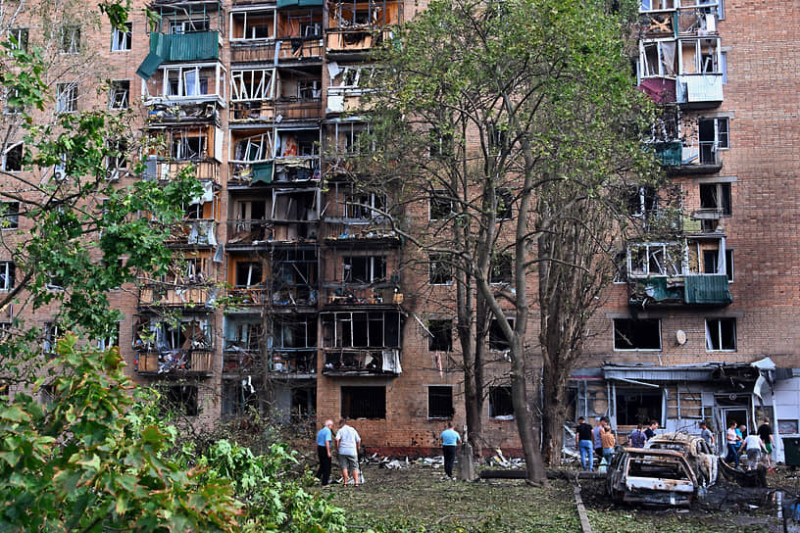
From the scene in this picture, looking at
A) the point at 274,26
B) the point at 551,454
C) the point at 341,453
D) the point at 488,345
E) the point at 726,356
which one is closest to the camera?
the point at 341,453

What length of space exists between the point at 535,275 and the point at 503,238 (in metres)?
2.29

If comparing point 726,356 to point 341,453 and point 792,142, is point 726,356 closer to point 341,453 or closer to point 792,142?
point 792,142

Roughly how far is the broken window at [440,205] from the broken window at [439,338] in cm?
481

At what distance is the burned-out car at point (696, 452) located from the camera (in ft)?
64.9

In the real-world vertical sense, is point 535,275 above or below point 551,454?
above

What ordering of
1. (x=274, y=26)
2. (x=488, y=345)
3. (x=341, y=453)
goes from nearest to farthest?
(x=341, y=453)
(x=488, y=345)
(x=274, y=26)

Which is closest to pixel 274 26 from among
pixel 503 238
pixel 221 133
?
pixel 221 133

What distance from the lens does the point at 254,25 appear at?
40.0 m

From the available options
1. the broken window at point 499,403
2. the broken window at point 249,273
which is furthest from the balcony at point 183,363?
the broken window at point 499,403

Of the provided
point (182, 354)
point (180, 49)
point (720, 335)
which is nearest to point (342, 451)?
point (182, 354)

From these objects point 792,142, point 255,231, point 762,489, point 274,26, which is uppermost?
point 274,26

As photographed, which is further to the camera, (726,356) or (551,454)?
(726,356)

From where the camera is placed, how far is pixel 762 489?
855 inches

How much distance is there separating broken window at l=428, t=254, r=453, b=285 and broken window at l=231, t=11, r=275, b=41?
47.7 feet
